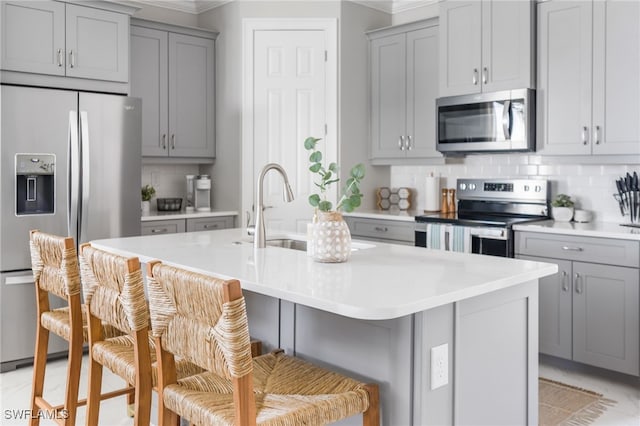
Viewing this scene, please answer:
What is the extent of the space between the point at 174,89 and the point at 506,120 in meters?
2.65

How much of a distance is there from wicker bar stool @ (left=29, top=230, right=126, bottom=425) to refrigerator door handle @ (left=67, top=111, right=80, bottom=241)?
4.30 feet

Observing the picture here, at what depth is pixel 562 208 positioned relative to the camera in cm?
400

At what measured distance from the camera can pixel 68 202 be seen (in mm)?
3848

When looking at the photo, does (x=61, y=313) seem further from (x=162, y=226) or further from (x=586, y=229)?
(x=586, y=229)

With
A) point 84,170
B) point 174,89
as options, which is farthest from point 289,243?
point 174,89

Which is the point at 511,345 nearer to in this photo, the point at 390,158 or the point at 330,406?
the point at 330,406

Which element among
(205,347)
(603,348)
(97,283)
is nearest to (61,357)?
(97,283)

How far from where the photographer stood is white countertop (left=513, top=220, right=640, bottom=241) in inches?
130

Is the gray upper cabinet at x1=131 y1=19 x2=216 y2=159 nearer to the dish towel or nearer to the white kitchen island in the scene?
the dish towel

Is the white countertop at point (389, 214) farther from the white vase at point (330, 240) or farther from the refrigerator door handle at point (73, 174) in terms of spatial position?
the white vase at point (330, 240)

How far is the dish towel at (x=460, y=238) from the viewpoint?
3986 millimetres

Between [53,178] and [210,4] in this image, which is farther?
[210,4]

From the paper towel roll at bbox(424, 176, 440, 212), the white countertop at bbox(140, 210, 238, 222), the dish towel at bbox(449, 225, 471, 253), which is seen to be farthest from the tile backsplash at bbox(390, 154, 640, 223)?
the white countertop at bbox(140, 210, 238, 222)

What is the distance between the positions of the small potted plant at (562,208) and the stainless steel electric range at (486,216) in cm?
10
